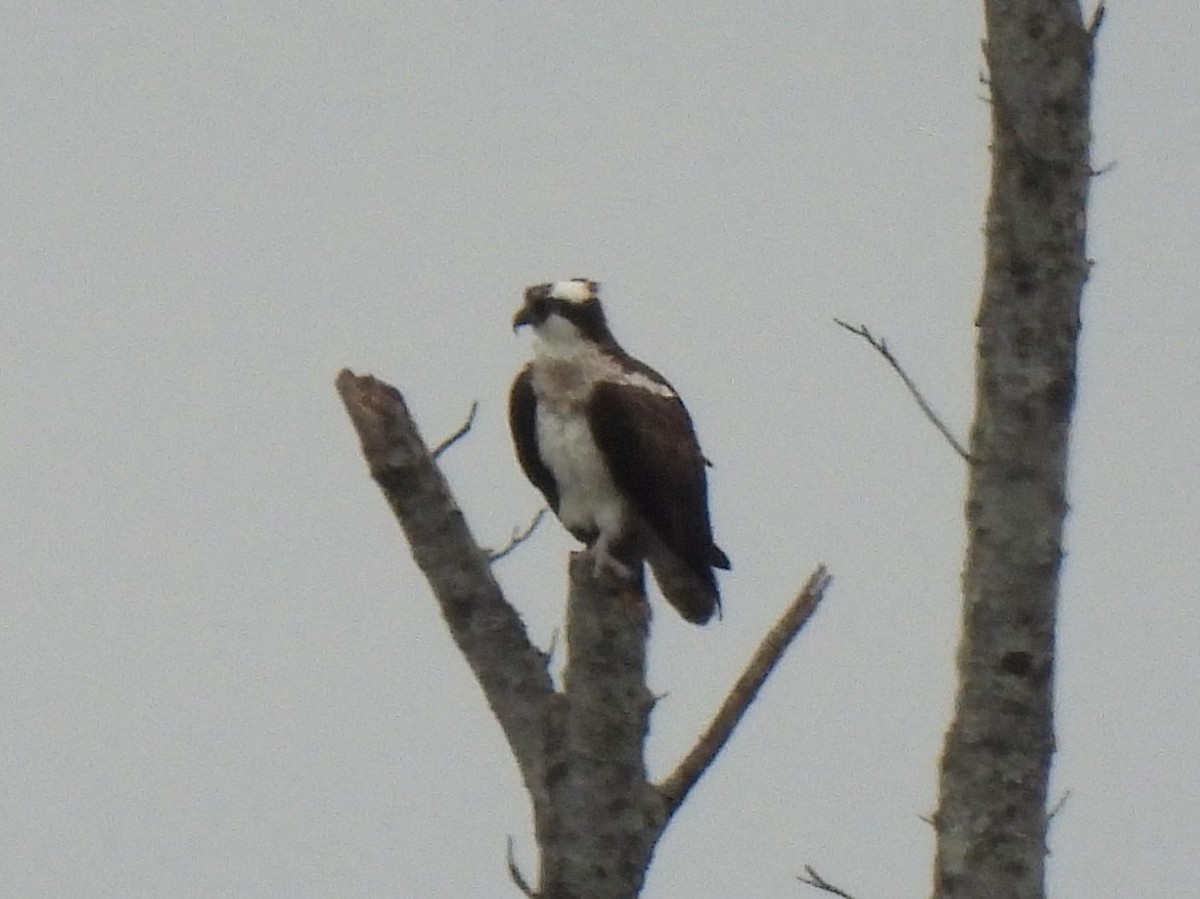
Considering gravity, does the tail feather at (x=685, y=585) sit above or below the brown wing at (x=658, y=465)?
below

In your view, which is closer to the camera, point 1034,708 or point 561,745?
point 1034,708

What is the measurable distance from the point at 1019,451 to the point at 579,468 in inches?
113

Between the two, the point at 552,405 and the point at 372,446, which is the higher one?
the point at 552,405

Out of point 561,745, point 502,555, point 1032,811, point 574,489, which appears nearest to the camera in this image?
point 1032,811

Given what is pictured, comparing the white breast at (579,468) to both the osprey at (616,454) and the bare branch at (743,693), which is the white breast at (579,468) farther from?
the bare branch at (743,693)

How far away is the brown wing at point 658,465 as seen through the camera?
8.31 metres

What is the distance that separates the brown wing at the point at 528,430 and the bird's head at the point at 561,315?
0.18 meters

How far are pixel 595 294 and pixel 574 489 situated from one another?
2.97 feet

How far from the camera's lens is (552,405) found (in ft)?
27.8

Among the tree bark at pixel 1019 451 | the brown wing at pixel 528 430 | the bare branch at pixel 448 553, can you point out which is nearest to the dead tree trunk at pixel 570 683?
the bare branch at pixel 448 553

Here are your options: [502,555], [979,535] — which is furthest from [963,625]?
[502,555]

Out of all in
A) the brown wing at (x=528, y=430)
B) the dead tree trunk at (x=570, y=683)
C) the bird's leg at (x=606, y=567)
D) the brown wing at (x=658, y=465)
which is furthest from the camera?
the brown wing at (x=528, y=430)

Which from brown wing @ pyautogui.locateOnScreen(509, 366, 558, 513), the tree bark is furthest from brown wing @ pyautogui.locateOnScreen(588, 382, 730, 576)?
the tree bark

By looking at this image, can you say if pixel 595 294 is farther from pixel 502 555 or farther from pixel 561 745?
pixel 561 745
